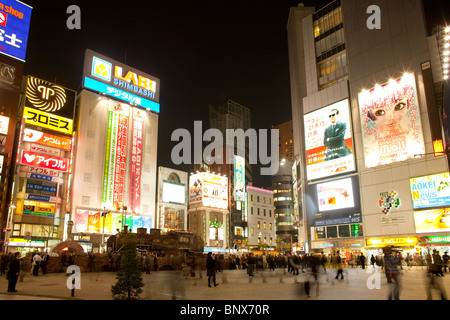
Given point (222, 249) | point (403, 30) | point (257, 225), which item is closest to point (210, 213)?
point (222, 249)

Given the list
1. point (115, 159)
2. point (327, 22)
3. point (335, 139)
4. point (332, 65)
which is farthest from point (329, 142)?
point (115, 159)

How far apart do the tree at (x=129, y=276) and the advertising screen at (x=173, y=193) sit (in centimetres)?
5759

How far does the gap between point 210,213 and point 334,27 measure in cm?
4397

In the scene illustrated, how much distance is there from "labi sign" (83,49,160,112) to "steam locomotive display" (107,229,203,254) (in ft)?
94.3

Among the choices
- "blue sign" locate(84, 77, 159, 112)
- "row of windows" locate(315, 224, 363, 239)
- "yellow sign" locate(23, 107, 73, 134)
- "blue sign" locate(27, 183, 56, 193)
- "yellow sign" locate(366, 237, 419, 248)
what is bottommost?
"yellow sign" locate(366, 237, 419, 248)

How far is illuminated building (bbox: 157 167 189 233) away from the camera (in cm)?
6556

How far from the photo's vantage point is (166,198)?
66.8m

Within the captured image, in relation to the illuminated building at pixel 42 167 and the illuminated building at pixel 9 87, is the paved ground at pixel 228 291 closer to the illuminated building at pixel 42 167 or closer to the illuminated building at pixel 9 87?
the illuminated building at pixel 42 167

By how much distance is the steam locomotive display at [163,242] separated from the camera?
34.5m

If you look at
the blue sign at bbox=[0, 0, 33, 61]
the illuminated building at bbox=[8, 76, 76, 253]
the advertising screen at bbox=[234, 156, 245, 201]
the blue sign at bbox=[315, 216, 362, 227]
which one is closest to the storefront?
the blue sign at bbox=[315, 216, 362, 227]

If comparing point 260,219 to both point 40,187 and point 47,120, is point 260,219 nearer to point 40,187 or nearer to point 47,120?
point 40,187

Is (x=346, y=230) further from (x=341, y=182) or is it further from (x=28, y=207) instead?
(x=28, y=207)

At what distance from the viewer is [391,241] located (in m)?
40.0

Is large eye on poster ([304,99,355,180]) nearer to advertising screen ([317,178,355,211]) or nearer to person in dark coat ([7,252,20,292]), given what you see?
advertising screen ([317,178,355,211])
